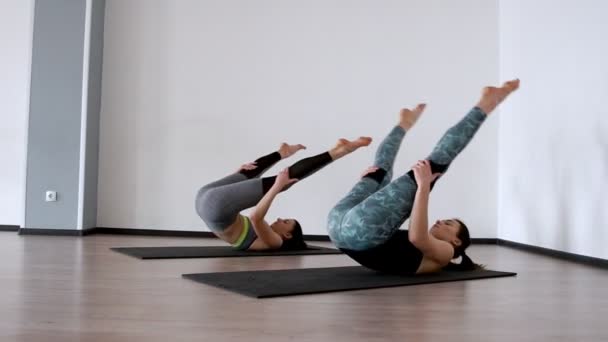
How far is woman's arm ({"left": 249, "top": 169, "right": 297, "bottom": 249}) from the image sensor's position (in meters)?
3.61

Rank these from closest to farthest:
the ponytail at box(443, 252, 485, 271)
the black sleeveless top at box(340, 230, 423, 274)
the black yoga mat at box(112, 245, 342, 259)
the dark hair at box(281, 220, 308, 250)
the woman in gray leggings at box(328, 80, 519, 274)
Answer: the woman in gray leggings at box(328, 80, 519, 274), the black sleeveless top at box(340, 230, 423, 274), the ponytail at box(443, 252, 485, 271), the black yoga mat at box(112, 245, 342, 259), the dark hair at box(281, 220, 308, 250)

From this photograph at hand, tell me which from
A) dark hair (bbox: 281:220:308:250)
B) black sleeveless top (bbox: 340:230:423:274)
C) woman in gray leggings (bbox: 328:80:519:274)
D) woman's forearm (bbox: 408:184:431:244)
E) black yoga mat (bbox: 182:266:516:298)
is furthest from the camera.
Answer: dark hair (bbox: 281:220:308:250)

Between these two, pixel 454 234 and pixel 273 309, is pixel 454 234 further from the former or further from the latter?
pixel 273 309

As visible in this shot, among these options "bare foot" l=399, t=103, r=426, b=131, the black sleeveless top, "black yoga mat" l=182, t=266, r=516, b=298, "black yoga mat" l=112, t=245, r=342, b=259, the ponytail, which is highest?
"bare foot" l=399, t=103, r=426, b=131

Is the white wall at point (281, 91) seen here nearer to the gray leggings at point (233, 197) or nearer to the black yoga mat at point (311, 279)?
the gray leggings at point (233, 197)

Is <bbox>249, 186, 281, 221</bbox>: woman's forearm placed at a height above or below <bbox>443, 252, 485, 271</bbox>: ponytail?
above

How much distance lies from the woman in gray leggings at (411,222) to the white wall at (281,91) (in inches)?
87.7

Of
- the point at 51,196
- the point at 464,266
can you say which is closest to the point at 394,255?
the point at 464,266

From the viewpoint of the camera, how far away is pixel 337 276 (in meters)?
2.81

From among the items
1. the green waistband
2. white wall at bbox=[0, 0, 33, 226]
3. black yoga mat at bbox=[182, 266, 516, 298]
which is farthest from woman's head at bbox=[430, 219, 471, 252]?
white wall at bbox=[0, 0, 33, 226]

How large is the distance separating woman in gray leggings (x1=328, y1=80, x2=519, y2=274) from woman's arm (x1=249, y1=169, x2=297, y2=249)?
679 millimetres

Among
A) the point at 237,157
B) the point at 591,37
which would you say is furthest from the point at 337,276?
the point at 237,157

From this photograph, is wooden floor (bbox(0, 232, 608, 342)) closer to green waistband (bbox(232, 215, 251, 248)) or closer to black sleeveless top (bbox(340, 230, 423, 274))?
black sleeveless top (bbox(340, 230, 423, 274))

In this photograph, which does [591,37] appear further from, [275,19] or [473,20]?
[275,19]
